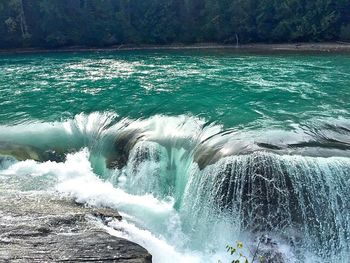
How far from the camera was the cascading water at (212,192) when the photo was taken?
9.48m

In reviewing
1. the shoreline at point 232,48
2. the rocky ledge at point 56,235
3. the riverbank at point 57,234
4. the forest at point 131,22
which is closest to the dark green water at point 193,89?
the shoreline at point 232,48

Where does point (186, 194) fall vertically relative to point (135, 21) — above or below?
below

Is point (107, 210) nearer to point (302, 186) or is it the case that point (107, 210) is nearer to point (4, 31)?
point (302, 186)

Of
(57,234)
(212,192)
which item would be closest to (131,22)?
(212,192)

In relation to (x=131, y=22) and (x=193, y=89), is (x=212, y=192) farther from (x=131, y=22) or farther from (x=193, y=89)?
(x=131, y=22)

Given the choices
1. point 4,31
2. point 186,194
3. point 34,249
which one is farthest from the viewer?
point 4,31

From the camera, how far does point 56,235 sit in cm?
820

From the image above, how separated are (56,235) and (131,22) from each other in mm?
40588

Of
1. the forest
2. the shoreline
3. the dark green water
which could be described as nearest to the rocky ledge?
the dark green water

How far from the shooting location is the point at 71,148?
1400cm

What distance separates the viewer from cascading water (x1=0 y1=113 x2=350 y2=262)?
31.1ft

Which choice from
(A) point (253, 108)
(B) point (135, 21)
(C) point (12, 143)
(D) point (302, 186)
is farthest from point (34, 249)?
(B) point (135, 21)

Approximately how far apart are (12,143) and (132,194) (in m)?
5.45

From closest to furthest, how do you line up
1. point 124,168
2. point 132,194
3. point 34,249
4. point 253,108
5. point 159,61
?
point 34,249, point 132,194, point 124,168, point 253,108, point 159,61
